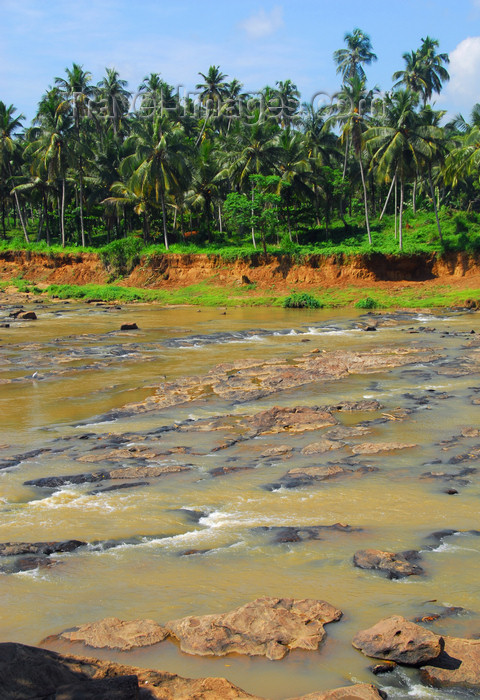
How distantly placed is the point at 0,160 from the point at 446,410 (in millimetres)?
48644

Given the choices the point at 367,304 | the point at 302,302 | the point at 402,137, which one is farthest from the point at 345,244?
the point at 367,304

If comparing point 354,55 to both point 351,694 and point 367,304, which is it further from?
point 351,694

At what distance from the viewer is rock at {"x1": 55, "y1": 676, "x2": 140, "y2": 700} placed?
3.30 m

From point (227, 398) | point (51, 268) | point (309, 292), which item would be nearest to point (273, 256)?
point (309, 292)

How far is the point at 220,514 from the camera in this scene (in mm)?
7242

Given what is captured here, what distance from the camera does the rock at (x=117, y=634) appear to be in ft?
14.9

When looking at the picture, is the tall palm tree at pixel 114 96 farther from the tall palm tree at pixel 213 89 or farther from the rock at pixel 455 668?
the rock at pixel 455 668

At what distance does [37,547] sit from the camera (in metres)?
6.25

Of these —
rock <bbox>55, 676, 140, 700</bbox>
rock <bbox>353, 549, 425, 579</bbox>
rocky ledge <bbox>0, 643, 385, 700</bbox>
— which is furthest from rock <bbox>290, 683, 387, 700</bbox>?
rock <bbox>353, 549, 425, 579</bbox>

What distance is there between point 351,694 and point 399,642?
2.09 ft

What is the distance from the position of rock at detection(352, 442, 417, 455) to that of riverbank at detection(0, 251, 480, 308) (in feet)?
87.4

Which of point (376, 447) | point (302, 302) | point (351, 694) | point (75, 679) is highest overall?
point (302, 302)

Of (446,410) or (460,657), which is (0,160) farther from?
(460,657)

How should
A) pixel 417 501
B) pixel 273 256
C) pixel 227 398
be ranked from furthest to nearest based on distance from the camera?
pixel 273 256
pixel 227 398
pixel 417 501
